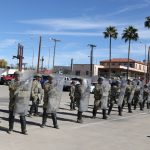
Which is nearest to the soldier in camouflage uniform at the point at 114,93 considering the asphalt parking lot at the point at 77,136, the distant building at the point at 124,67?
the asphalt parking lot at the point at 77,136

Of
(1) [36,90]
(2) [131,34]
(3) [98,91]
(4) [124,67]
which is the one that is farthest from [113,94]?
(4) [124,67]

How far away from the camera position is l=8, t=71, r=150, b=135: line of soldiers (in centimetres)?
1257

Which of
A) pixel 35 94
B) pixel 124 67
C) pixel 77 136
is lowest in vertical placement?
pixel 77 136

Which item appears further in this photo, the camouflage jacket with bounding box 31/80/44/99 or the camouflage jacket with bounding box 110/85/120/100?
the camouflage jacket with bounding box 110/85/120/100

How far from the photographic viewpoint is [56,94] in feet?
47.1

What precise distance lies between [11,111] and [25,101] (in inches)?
19.2

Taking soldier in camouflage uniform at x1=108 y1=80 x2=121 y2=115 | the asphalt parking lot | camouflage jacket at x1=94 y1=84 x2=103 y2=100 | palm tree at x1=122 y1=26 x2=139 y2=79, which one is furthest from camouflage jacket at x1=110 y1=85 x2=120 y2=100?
palm tree at x1=122 y1=26 x2=139 y2=79

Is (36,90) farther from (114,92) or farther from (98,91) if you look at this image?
(114,92)

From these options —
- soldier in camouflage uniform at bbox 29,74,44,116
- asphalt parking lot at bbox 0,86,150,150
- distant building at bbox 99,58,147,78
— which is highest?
distant building at bbox 99,58,147,78

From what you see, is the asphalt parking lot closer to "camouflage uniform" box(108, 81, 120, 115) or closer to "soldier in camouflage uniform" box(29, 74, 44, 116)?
"soldier in camouflage uniform" box(29, 74, 44, 116)

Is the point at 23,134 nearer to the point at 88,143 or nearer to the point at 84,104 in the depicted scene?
the point at 88,143

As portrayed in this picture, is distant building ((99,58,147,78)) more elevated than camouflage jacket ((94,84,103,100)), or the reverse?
distant building ((99,58,147,78))

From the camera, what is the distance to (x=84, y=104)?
53.7 feet

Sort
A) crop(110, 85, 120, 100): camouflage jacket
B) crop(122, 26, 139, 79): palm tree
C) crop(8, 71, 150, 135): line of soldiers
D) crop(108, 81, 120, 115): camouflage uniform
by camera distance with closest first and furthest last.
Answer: crop(8, 71, 150, 135): line of soldiers < crop(108, 81, 120, 115): camouflage uniform < crop(110, 85, 120, 100): camouflage jacket < crop(122, 26, 139, 79): palm tree
